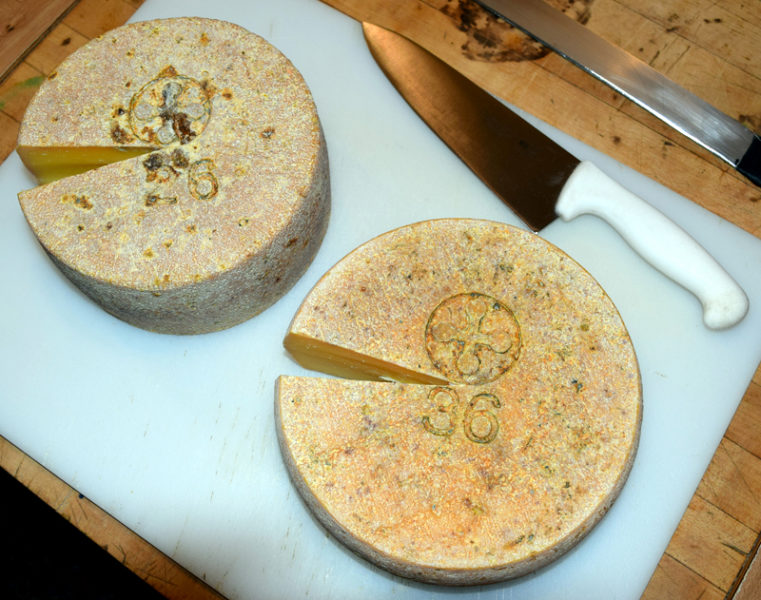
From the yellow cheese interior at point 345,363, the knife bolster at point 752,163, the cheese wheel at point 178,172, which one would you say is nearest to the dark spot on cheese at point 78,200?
the cheese wheel at point 178,172

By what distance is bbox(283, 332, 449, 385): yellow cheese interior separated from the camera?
177 cm

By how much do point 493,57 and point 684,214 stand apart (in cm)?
72

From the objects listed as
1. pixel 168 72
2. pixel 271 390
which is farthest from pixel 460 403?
pixel 168 72

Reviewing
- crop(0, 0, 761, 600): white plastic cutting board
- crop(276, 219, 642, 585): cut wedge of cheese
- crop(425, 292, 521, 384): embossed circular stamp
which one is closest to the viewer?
crop(276, 219, 642, 585): cut wedge of cheese

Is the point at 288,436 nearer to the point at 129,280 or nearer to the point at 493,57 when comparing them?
the point at 129,280

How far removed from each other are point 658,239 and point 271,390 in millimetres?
1062

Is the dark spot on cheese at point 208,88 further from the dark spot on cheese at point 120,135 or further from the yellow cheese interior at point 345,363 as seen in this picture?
the yellow cheese interior at point 345,363

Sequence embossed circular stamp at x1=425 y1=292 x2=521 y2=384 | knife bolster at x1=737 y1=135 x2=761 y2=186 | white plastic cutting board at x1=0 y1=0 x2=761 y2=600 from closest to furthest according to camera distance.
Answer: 1. embossed circular stamp at x1=425 y1=292 x2=521 y2=384
2. white plastic cutting board at x1=0 y1=0 x2=761 y2=600
3. knife bolster at x1=737 y1=135 x2=761 y2=186

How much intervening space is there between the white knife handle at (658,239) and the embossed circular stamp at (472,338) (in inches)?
17.2

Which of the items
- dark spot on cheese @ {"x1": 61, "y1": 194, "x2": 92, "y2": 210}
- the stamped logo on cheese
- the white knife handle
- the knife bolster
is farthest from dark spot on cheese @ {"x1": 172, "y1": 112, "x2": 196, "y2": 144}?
the knife bolster

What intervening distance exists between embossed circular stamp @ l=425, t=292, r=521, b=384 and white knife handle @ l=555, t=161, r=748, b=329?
437mm

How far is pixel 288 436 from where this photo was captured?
67.3 inches

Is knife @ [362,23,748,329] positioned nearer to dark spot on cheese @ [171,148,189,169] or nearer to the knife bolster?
the knife bolster

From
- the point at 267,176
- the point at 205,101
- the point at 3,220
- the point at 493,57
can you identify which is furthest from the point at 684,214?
the point at 3,220
